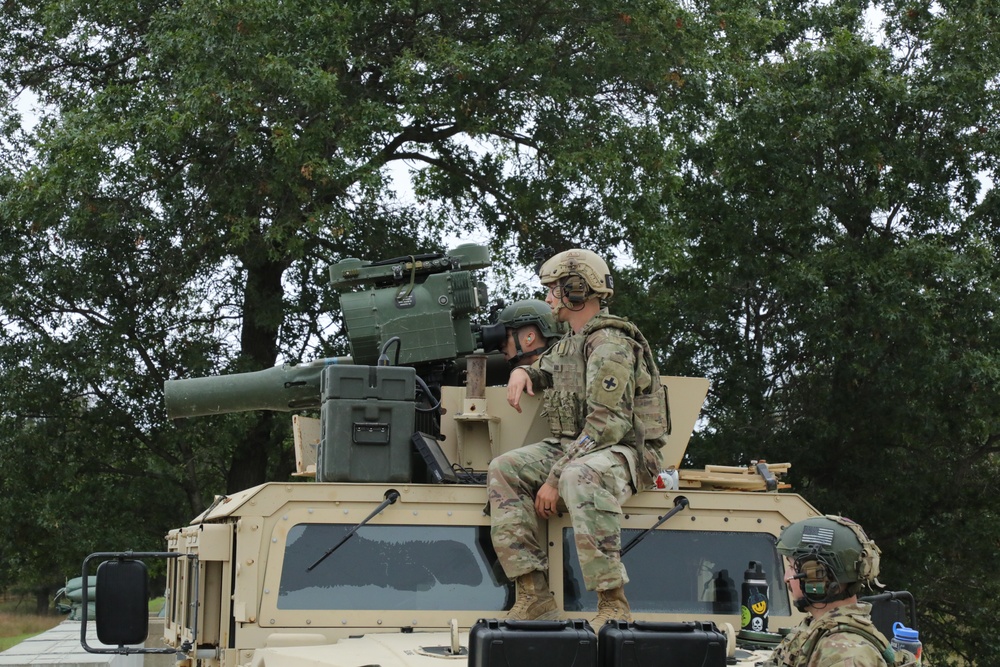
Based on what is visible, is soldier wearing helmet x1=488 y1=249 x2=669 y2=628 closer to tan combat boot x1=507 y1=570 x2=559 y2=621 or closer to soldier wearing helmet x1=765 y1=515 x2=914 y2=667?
tan combat boot x1=507 y1=570 x2=559 y2=621

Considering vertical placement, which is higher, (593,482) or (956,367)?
(956,367)

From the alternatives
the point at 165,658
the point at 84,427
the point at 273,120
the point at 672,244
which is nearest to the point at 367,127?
the point at 273,120

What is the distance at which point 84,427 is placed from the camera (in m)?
14.5

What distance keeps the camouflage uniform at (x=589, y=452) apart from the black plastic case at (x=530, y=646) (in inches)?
43.4

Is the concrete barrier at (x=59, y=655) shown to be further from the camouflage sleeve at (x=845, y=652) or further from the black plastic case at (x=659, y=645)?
the camouflage sleeve at (x=845, y=652)

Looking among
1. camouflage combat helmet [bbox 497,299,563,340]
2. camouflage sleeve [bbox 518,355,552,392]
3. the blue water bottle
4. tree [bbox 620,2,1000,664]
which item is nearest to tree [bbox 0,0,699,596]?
tree [bbox 620,2,1000,664]

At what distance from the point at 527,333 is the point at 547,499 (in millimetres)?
1943

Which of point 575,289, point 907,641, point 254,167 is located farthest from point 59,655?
point 907,641

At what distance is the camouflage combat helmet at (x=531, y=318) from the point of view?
667 centimetres

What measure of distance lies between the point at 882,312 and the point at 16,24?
10303 mm

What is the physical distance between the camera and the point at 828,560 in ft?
11.1

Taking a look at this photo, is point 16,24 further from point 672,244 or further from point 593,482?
point 593,482

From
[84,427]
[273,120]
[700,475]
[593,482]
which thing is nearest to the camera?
[593,482]

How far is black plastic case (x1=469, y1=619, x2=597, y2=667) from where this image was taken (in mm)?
3463
